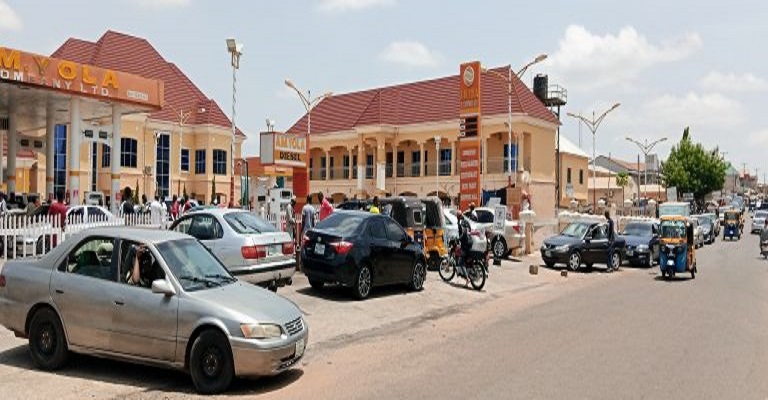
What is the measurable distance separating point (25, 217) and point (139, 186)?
33890 millimetres

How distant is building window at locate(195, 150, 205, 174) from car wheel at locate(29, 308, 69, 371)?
46.8m

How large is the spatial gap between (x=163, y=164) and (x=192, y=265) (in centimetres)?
4600

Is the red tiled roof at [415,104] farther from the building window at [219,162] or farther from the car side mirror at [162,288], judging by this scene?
the car side mirror at [162,288]

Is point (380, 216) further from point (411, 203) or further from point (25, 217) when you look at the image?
point (25, 217)

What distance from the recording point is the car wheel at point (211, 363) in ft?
23.9

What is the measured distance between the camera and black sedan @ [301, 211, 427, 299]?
13.7m

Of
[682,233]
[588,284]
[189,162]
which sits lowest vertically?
[588,284]

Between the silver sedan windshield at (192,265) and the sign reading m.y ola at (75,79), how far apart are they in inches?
637

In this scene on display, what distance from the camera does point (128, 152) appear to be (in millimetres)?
48344

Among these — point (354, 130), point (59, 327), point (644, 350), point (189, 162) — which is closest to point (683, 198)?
point (354, 130)

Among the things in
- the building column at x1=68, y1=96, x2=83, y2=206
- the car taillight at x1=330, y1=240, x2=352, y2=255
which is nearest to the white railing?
the car taillight at x1=330, y1=240, x2=352, y2=255

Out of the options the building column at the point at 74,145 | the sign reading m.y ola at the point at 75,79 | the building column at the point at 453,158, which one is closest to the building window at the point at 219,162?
the building column at the point at 453,158

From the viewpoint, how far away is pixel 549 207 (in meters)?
53.3

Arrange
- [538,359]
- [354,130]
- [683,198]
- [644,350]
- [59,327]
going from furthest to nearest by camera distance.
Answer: [683,198] < [354,130] < [644,350] < [538,359] < [59,327]
